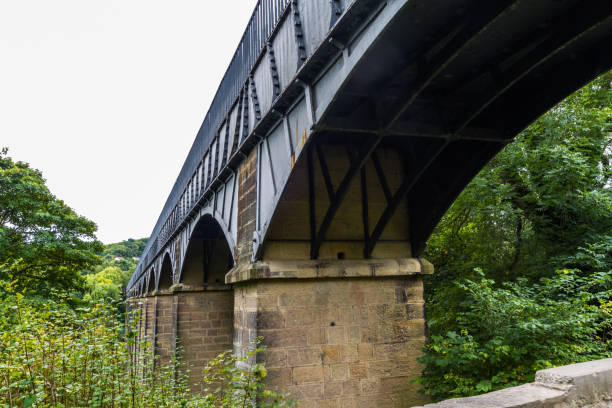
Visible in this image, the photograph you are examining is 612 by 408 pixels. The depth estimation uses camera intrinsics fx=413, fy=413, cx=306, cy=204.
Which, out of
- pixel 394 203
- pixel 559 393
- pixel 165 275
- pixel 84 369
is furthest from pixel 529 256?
pixel 165 275

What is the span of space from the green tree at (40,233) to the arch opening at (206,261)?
4.35 metres

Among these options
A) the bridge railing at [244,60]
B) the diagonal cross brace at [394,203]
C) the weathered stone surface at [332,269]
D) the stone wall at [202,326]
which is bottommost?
the stone wall at [202,326]

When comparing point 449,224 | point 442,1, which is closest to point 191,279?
point 449,224

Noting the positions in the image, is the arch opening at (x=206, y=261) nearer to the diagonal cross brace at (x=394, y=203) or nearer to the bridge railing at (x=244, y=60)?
the bridge railing at (x=244, y=60)

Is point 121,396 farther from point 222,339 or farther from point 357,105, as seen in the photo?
point 222,339

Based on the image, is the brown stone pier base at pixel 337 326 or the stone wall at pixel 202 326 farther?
the stone wall at pixel 202 326

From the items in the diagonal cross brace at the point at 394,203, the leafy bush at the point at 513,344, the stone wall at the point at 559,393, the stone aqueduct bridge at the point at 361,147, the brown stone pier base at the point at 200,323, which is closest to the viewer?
the stone wall at the point at 559,393

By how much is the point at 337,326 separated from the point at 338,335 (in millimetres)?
139

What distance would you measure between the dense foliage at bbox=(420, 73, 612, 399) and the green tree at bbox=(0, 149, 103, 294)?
13246mm

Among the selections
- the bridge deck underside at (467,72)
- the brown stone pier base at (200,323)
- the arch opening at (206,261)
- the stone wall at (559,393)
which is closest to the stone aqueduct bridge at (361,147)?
the bridge deck underside at (467,72)

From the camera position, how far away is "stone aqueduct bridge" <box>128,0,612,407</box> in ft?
12.8

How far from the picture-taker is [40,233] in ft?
49.7

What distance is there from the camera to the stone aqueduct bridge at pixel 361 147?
154 inches

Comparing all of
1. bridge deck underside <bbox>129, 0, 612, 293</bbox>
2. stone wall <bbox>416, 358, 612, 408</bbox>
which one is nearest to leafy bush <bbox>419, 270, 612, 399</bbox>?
stone wall <bbox>416, 358, 612, 408</bbox>
